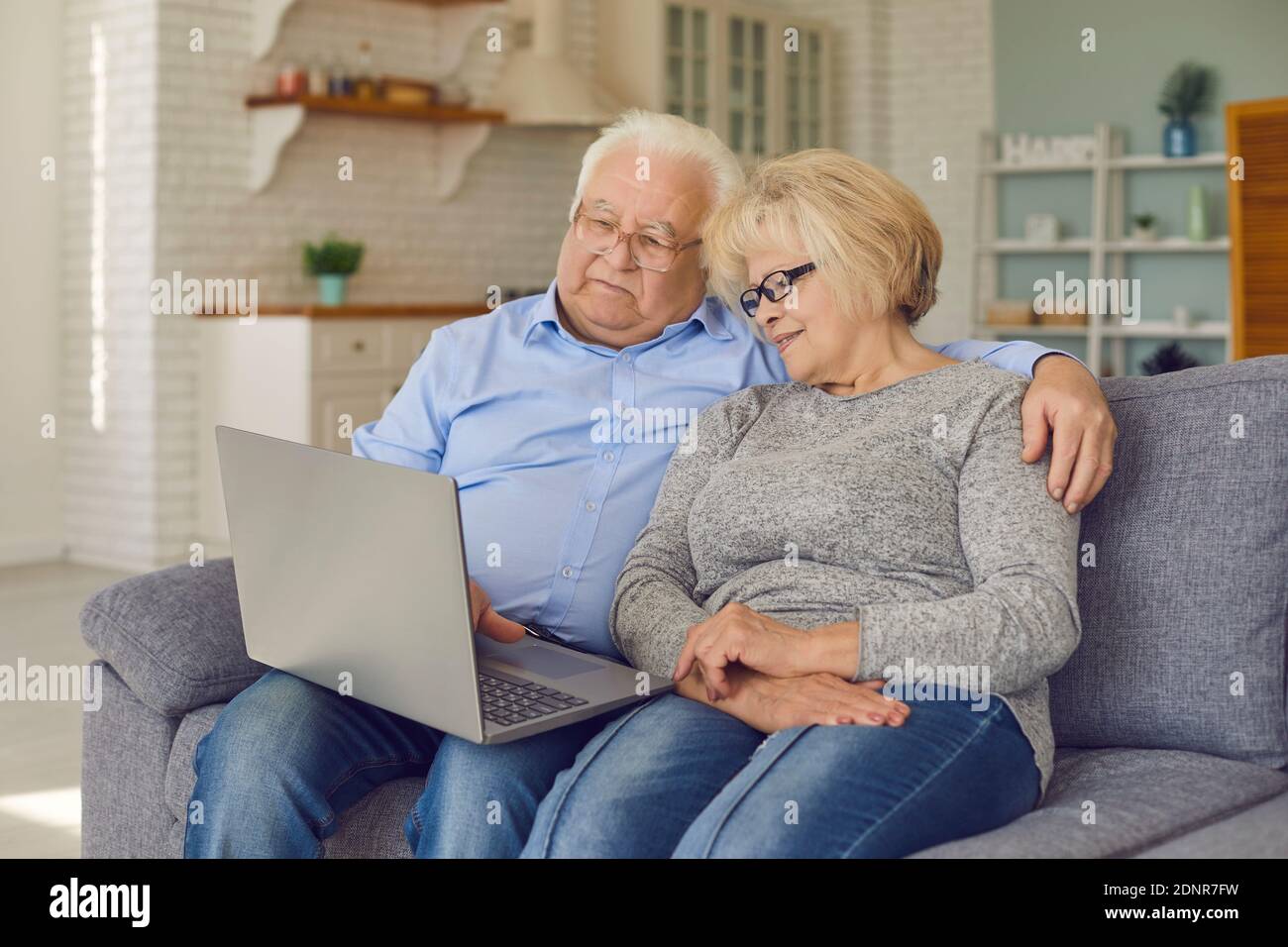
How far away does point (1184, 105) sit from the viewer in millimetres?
6742

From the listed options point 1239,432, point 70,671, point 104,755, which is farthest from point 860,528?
point 70,671

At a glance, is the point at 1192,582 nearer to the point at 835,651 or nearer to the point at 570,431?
the point at 835,651

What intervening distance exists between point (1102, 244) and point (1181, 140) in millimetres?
577

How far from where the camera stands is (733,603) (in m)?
1.60

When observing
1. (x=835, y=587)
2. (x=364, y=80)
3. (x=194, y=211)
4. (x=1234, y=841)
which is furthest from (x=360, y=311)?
(x=1234, y=841)

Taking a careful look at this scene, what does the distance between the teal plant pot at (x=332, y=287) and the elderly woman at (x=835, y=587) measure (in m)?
3.86

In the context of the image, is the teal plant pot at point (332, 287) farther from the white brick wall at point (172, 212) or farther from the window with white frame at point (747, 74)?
the window with white frame at point (747, 74)

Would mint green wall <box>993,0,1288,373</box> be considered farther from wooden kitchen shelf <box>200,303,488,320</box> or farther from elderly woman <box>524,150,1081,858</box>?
elderly woman <box>524,150,1081,858</box>

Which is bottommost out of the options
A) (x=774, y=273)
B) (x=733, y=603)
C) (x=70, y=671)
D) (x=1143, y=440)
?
(x=70, y=671)

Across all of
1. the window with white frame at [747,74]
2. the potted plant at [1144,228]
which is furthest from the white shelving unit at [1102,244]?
the window with white frame at [747,74]

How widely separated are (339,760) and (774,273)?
800mm

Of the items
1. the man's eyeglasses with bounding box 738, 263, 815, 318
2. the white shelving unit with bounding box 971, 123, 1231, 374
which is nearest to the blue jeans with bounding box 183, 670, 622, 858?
the man's eyeglasses with bounding box 738, 263, 815, 318
